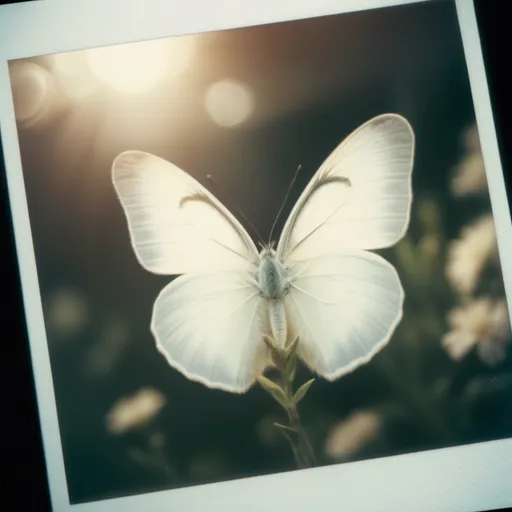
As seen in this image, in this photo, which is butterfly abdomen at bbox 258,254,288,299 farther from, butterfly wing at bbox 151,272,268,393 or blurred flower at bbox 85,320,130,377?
blurred flower at bbox 85,320,130,377

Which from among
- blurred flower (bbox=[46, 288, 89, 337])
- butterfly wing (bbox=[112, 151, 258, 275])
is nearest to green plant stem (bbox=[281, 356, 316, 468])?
butterfly wing (bbox=[112, 151, 258, 275])

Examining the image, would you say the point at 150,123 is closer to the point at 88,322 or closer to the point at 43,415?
the point at 88,322

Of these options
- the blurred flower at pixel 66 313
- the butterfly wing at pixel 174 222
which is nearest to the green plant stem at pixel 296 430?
the butterfly wing at pixel 174 222

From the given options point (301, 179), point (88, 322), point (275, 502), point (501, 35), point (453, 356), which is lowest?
point (275, 502)

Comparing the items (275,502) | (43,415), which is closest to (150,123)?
(43,415)

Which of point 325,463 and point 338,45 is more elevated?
point 338,45
